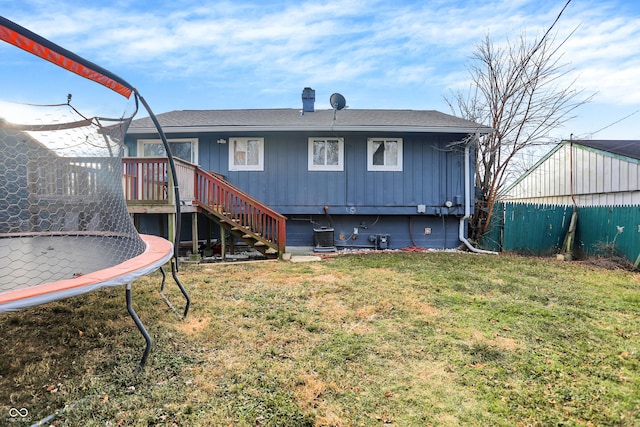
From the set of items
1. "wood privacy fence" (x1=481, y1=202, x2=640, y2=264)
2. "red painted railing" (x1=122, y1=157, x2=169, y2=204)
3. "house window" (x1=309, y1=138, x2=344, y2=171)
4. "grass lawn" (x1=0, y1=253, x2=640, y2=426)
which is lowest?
"grass lawn" (x1=0, y1=253, x2=640, y2=426)

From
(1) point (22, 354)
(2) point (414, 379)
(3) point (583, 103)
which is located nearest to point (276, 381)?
(2) point (414, 379)

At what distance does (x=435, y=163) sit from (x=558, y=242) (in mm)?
4168

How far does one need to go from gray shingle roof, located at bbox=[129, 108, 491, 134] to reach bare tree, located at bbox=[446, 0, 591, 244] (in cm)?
170

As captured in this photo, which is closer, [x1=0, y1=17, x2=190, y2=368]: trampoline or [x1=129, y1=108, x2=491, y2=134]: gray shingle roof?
[x1=0, y1=17, x2=190, y2=368]: trampoline

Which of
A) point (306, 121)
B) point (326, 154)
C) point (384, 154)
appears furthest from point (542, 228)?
point (306, 121)

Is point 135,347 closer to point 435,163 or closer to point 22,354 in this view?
point 22,354

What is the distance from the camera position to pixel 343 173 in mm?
8383

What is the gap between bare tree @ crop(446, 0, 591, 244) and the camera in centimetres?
916

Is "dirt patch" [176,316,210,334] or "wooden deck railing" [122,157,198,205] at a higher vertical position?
"wooden deck railing" [122,157,198,205]

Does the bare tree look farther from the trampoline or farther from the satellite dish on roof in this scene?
the trampoline

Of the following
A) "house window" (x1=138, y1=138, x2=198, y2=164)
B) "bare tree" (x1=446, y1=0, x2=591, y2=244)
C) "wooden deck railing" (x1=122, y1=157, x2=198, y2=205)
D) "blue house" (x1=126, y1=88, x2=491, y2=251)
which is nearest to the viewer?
"wooden deck railing" (x1=122, y1=157, x2=198, y2=205)

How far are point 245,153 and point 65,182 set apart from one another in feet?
18.2

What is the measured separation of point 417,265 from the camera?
6.07 meters

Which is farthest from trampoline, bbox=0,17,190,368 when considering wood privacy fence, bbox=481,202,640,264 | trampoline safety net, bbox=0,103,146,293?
wood privacy fence, bbox=481,202,640,264
